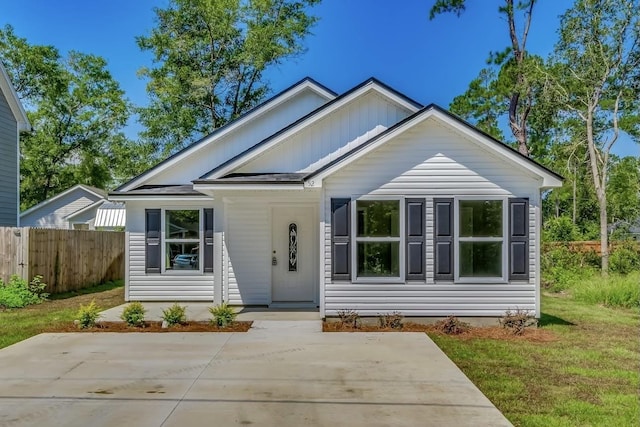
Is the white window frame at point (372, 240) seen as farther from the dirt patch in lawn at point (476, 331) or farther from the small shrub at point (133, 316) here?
the small shrub at point (133, 316)

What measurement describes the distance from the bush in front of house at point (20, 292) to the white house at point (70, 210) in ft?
48.5

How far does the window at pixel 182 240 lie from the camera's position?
11.5 metres

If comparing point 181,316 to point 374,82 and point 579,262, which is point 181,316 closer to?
point 374,82

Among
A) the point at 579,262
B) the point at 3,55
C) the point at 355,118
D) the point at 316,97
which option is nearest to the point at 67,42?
the point at 3,55

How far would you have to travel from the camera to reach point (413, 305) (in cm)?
862

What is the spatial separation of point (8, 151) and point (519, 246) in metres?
15.7

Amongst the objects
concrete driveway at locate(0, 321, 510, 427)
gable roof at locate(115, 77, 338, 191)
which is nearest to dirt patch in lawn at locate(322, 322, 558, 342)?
concrete driveway at locate(0, 321, 510, 427)

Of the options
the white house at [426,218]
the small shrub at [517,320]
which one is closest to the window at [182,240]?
the white house at [426,218]

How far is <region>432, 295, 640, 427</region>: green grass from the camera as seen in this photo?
4590 millimetres

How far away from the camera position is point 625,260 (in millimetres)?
15664

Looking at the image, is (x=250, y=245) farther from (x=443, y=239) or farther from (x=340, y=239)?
(x=443, y=239)

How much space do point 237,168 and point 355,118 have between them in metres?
2.95

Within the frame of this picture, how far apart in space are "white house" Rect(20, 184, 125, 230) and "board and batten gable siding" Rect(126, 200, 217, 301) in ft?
53.8

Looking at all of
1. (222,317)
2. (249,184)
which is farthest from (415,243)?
(222,317)
